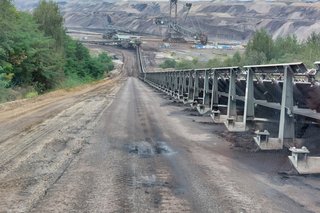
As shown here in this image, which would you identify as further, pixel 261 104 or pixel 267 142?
pixel 261 104

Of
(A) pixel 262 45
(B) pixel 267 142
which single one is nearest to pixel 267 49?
(A) pixel 262 45

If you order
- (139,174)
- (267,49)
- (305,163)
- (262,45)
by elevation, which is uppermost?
(262,45)

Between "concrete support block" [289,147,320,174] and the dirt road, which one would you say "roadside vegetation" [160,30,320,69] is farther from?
"concrete support block" [289,147,320,174]

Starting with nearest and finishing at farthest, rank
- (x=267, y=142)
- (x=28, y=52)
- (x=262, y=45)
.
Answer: (x=267, y=142) → (x=28, y=52) → (x=262, y=45)

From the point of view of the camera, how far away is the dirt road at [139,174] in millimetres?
6816

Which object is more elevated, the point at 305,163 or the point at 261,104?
the point at 261,104

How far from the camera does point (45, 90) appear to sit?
147 ft

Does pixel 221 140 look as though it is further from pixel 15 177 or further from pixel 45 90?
pixel 45 90

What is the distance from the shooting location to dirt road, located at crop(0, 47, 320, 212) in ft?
22.4

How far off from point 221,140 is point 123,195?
6483mm

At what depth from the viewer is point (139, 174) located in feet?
28.1

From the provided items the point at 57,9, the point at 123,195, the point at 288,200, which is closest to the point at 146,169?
the point at 123,195

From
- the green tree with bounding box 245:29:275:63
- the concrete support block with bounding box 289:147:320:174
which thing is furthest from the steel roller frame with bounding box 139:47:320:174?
the green tree with bounding box 245:29:275:63

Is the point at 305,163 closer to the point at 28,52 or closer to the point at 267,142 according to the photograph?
the point at 267,142
